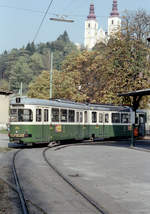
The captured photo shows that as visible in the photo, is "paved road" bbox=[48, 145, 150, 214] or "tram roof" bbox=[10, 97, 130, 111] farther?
"tram roof" bbox=[10, 97, 130, 111]

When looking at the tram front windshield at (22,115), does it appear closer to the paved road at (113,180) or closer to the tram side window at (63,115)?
the tram side window at (63,115)

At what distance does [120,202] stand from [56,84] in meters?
43.8

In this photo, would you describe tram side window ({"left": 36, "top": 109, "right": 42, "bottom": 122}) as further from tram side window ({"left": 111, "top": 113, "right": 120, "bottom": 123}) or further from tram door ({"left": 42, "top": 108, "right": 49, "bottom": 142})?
tram side window ({"left": 111, "top": 113, "right": 120, "bottom": 123})

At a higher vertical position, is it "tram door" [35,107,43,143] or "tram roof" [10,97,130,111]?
"tram roof" [10,97,130,111]

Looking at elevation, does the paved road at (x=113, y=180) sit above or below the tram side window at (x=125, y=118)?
below

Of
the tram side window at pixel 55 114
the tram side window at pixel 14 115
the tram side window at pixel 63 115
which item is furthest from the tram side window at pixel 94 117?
the tram side window at pixel 14 115

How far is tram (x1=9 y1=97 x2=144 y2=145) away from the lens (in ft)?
76.1

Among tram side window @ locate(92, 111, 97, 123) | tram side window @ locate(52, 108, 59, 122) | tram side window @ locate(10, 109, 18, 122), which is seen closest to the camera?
tram side window @ locate(10, 109, 18, 122)

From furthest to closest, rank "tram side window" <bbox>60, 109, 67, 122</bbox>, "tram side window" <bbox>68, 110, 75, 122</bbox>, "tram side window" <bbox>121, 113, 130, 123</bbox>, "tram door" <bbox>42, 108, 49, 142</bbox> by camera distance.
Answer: "tram side window" <bbox>121, 113, 130, 123</bbox>, "tram side window" <bbox>68, 110, 75, 122</bbox>, "tram side window" <bbox>60, 109, 67, 122</bbox>, "tram door" <bbox>42, 108, 49, 142</bbox>

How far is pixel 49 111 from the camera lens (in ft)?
79.8

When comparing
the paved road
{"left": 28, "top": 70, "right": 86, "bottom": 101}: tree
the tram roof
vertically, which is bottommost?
the paved road

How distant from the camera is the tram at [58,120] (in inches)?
913

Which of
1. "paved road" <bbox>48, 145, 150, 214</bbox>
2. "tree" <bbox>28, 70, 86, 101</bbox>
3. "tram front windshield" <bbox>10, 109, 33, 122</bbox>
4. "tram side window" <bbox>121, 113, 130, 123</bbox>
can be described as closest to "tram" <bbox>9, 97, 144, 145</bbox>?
"tram front windshield" <bbox>10, 109, 33, 122</bbox>

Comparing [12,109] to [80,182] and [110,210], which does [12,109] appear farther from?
[110,210]
